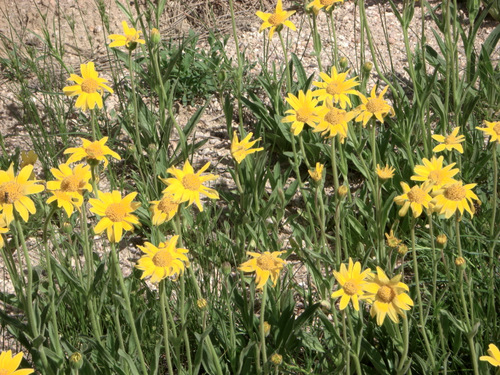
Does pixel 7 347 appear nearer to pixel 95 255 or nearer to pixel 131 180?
pixel 95 255

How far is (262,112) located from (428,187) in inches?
62.9

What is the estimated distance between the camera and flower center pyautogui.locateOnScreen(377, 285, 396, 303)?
69.1 inches

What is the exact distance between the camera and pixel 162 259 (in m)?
1.75

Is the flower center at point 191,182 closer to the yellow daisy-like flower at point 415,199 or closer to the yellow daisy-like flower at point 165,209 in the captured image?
the yellow daisy-like flower at point 165,209

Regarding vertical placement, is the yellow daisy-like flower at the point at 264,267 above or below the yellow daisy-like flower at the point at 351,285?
above

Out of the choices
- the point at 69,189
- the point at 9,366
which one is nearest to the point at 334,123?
the point at 69,189

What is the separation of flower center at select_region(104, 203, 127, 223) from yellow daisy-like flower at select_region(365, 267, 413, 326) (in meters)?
0.70

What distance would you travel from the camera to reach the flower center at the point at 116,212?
1.84 metres

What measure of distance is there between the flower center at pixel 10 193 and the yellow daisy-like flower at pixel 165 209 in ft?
1.19

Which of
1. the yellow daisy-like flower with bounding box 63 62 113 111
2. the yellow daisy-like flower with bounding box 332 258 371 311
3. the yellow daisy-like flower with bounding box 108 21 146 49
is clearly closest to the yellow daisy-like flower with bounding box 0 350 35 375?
the yellow daisy-like flower with bounding box 332 258 371 311

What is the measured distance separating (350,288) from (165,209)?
21.7 inches

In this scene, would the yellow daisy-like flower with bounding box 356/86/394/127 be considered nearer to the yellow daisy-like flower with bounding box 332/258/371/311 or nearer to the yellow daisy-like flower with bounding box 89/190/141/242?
the yellow daisy-like flower with bounding box 332/258/371/311

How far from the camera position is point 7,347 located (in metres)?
2.57

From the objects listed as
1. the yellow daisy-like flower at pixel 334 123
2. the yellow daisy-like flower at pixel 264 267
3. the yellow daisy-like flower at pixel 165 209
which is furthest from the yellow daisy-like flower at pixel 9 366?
the yellow daisy-like flower at pixel 334 123
